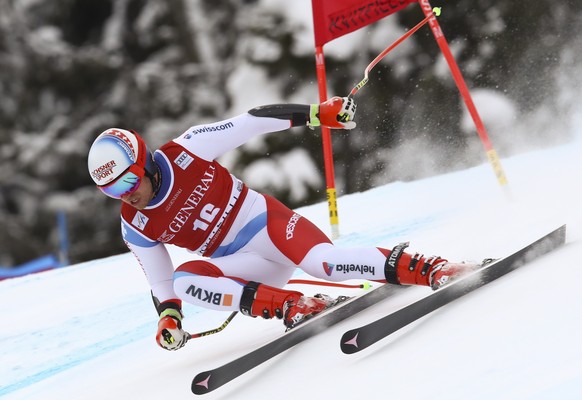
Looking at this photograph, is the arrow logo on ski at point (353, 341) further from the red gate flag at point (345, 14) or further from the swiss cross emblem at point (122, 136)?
the red gate flag at point (345, 14)

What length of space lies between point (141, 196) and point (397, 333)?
116cm

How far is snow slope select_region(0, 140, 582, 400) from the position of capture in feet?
6.82

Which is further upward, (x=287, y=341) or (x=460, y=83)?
(x=460, y=83)

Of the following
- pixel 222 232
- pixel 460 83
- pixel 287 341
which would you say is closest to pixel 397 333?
pixel 287 341

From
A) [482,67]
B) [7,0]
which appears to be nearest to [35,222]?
[7,0]

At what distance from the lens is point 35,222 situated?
12875mm

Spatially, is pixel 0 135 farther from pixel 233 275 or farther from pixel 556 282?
pixel 556 282

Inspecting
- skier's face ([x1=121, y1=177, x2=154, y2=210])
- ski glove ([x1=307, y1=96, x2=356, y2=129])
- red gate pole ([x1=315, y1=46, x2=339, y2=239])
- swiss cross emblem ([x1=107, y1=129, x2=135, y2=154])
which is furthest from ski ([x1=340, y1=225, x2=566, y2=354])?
red gate pole ([x1=315, y1=46, x2=339, y2=239])

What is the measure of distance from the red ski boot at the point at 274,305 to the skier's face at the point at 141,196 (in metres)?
0.54

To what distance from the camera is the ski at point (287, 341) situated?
269 centimetres

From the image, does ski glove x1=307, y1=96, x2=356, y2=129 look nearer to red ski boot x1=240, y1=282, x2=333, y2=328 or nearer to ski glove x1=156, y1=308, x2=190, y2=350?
red ski boot x1=240, y1=282, x2=333, y2=328

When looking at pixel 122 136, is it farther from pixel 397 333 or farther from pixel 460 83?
pixel 460 83

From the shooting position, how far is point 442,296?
2.64 meters

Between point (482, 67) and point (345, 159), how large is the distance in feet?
8.36
